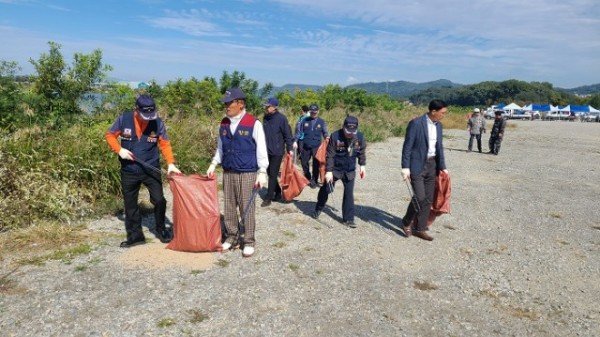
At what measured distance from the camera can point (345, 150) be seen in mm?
5879

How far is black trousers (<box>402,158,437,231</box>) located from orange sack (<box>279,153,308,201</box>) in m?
2.09

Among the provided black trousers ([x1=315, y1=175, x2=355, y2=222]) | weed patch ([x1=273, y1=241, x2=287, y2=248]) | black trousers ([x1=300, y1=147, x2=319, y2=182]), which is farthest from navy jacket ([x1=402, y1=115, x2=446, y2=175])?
black trousers ([x1=300, y1=147, x2=319, y2=182])

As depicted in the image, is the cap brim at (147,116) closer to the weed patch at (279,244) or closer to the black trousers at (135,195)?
the black trousers at (135,195)

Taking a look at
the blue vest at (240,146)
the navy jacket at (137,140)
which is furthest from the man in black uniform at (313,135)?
the navy jacket at (137,140)

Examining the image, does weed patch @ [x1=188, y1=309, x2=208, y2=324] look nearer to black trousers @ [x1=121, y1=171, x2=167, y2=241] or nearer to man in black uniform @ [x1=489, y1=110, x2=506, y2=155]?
A: black trousers @ [x1=121, y1=171, x2=167, y2=241]

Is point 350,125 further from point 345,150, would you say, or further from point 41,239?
point 41,239

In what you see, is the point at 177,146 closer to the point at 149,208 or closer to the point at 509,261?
the point at 149,208

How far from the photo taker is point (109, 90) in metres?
8.63

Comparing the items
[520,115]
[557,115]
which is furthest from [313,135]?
[557,115]

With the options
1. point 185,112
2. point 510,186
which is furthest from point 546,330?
point 185,112

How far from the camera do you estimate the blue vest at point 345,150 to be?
5852 millimetres

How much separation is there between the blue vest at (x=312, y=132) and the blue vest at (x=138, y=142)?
4.29m

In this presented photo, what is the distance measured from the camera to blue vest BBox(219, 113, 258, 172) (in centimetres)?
438

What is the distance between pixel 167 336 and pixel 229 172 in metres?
1.93
